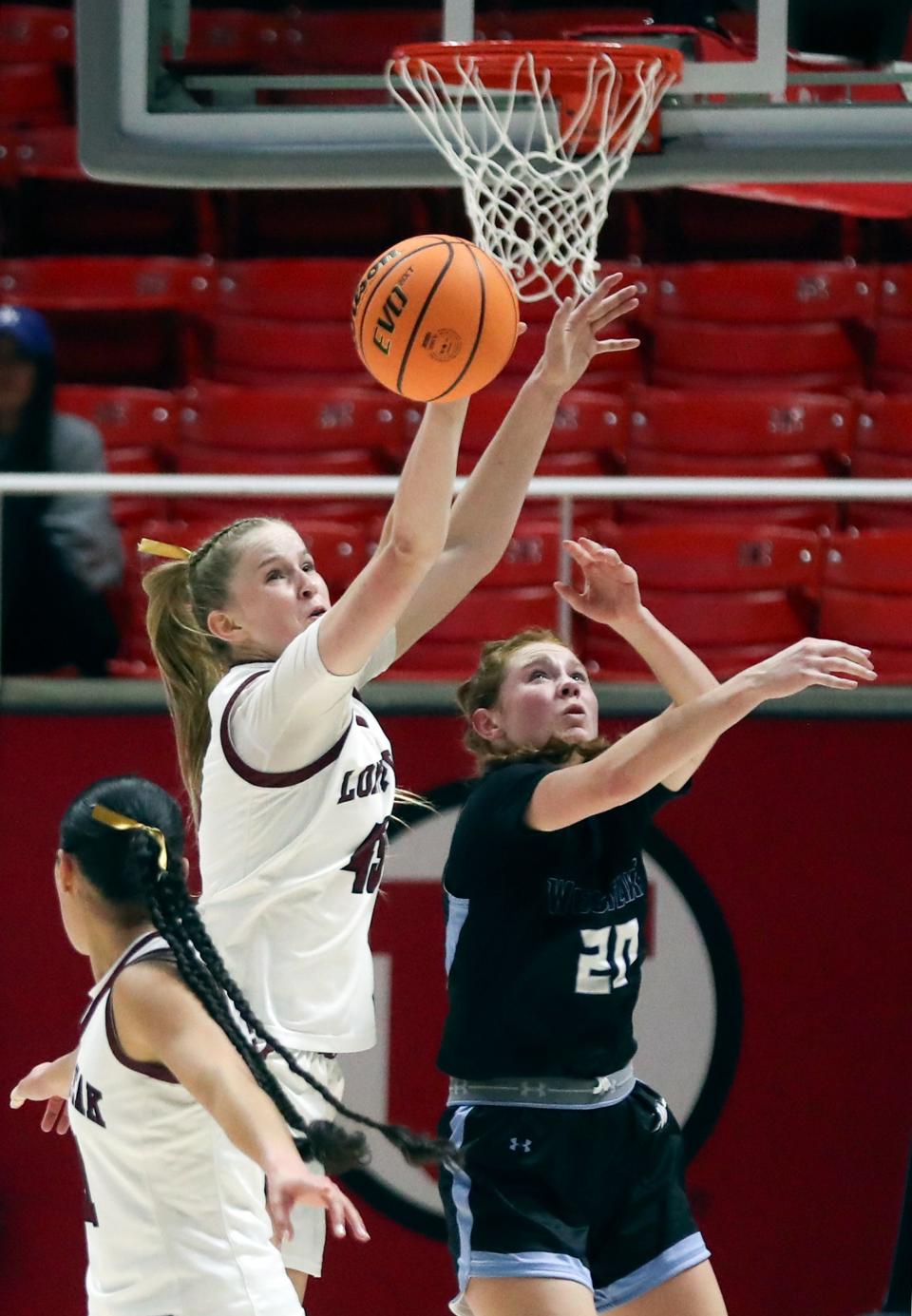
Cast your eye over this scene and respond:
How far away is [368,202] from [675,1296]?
188 inches

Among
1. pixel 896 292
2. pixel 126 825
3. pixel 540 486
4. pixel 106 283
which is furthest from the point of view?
pixel 106 283

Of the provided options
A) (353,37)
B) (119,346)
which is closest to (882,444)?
(119,346)

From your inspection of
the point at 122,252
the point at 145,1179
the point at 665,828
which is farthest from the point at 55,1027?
the point at 122,252

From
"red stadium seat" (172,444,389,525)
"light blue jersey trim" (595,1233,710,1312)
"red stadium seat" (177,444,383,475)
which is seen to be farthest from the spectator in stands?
"light blue jersey trim" (595,1233,710,1312)

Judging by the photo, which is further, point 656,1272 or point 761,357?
point 761,357

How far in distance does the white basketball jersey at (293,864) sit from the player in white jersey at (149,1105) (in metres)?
0.49

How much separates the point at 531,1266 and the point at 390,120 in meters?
2.33

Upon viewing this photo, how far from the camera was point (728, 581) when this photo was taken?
562 centimetres

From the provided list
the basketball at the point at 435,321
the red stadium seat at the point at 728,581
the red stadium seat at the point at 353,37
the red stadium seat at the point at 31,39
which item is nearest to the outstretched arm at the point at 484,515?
the basketball at the point at 435,321

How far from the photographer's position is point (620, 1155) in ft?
11.7

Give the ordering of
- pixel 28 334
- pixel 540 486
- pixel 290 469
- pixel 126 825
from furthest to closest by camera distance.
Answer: pixel 290 469 < pixel 28 334 < pixel 540 486 < pixel 126 825

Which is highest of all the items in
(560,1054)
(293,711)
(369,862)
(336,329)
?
(336,329)

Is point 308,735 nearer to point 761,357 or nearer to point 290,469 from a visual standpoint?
point 290,469

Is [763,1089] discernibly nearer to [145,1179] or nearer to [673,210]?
[145,1179]
